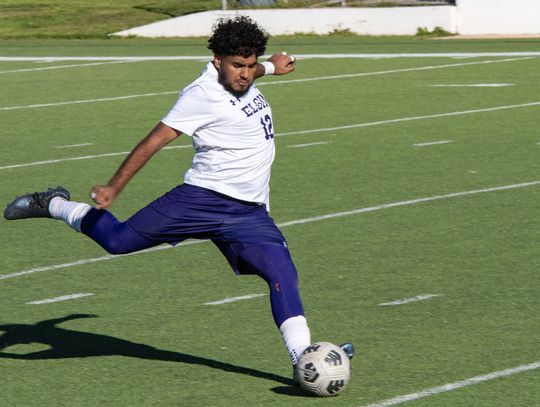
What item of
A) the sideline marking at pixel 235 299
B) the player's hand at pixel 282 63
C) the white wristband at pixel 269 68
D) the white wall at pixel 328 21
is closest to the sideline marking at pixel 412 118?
the sideline marking at pixel 235 299

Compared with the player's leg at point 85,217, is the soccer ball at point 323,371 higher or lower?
lower

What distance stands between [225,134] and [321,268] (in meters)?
3.10

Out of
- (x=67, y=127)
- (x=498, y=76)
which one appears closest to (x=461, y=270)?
(x=67, y=127)

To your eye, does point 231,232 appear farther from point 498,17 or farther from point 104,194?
point 498,17

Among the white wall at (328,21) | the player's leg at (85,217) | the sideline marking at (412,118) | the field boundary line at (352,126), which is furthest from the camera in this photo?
the white wall at (328,21)

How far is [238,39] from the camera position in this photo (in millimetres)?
7191

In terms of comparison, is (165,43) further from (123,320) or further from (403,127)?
(123,320)

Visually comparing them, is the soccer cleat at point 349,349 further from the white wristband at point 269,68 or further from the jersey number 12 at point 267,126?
the white wristband at point 269,68

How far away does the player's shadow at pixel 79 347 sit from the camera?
782cm

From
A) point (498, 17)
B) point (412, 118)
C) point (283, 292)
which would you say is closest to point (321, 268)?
point (283, 292)

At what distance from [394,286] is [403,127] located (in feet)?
27.2

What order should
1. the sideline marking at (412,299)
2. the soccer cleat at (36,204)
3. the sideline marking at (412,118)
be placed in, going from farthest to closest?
1. the sideline marking at (412,118)
2. the sideline marking at (412,299)
3. the soccer cleat at (36,204)

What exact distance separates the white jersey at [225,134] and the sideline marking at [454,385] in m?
1.25

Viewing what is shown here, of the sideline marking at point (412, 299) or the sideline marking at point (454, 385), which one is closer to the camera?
the sideline marking at point (454, 385)
